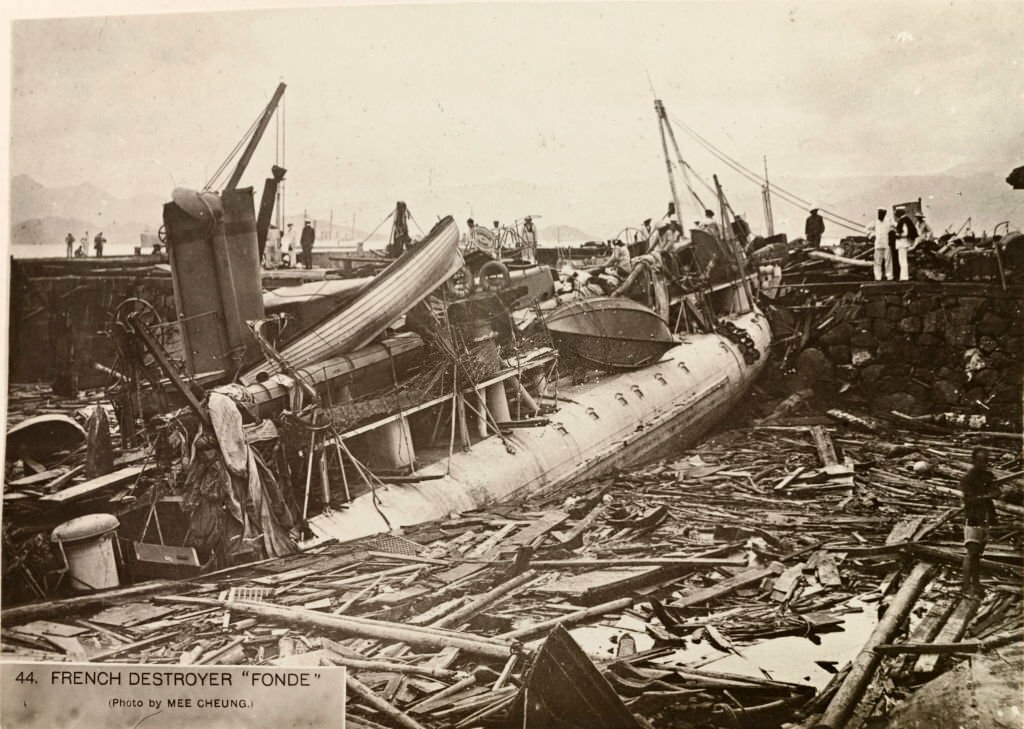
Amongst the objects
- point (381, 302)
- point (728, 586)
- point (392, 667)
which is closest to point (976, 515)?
point (728, 586)

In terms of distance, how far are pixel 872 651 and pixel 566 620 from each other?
1.54 meters

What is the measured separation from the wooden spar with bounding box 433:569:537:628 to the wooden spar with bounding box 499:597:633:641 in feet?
0.68

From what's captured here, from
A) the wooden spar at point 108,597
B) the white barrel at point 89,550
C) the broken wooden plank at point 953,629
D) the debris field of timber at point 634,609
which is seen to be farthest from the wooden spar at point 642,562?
the white barrel at point 89,550

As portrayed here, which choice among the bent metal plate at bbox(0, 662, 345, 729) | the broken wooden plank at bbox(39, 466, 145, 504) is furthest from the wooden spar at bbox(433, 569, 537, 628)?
the broken wooden plank at bbox(39, 466, 145, 504)

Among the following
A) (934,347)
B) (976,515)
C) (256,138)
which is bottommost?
(976,515)

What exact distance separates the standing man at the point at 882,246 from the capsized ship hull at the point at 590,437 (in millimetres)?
1843

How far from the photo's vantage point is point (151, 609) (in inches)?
171

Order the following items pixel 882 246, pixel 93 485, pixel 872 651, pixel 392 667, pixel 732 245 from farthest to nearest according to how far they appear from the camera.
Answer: pixel 732 245 → pixel 882 246 → pixel 93 485 → pixel 392 667 → pixel 872 651

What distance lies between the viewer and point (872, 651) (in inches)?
153

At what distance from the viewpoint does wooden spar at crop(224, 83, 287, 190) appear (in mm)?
4820

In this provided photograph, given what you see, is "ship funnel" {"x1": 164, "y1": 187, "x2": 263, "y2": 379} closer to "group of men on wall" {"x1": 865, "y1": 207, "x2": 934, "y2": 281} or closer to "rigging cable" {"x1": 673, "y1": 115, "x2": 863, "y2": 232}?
"rigging cable" {"x1": 673, "y1": 115, "x2": 863, "y2": 232}

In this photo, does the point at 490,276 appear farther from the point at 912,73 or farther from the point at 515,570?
the point at 912,73

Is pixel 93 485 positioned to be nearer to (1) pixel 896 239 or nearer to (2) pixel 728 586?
(2) pixel 728 586

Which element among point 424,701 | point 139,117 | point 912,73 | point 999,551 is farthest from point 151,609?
point 912,73
